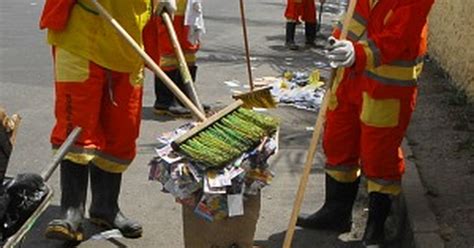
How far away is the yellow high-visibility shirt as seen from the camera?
4.55 m

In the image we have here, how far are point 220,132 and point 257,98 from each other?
61 centimetres

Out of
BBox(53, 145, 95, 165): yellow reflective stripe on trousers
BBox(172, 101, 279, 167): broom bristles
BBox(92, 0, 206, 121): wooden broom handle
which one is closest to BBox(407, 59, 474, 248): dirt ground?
BBox(172, 101, 279, 167): broom bristles

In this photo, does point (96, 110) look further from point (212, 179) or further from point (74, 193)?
point (212, 179)

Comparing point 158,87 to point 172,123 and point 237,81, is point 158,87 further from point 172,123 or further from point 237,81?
point 237,81

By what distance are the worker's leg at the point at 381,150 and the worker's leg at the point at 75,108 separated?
147cm

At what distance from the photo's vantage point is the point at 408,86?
4.54 metres

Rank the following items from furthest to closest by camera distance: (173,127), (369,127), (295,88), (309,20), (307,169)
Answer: (309,20), (295,88), (173,127), (369,127), (307,169)

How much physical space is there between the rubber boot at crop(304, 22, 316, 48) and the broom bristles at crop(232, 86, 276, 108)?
7903 mm

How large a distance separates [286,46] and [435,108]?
4894mm

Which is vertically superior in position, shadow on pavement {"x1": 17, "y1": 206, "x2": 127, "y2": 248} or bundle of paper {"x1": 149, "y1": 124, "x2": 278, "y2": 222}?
bundle of paper {"x1": 149, "y1": 124, "x2": 278, "y2": 222}

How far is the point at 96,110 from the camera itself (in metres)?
4.61

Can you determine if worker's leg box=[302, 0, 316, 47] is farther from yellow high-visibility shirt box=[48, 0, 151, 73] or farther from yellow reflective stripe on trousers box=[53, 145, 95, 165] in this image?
yellow reflective stripe on trousers box=[53, 145, 95, 165]

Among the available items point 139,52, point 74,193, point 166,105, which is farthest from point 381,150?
point 166,105

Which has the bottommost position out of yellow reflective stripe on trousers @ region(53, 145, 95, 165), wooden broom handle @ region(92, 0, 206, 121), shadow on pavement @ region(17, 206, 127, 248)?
shadow on pavement @ region(17, 206, 127, 248)
